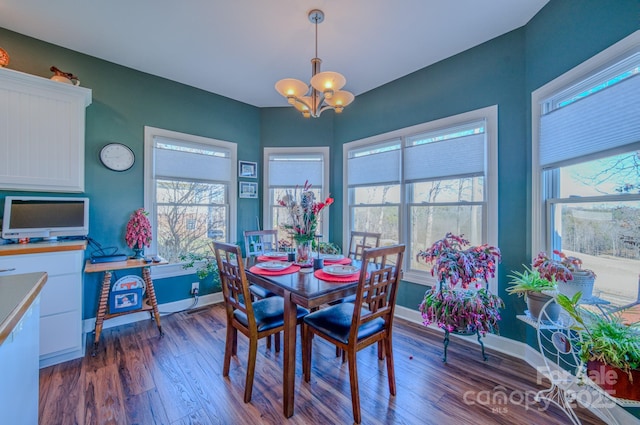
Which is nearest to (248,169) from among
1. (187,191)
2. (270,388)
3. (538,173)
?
(187,191)

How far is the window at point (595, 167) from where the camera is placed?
1526 mm

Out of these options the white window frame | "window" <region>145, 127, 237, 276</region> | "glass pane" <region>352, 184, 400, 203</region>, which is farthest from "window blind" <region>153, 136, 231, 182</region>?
the white window frame

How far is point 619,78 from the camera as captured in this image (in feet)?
5.19

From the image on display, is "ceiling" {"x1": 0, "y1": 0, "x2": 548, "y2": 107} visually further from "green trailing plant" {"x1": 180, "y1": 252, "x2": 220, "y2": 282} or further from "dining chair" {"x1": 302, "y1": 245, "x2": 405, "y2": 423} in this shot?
"green trailing plant" {"x1": 180, "y1": 252, "x2": 220, "y2": 282}

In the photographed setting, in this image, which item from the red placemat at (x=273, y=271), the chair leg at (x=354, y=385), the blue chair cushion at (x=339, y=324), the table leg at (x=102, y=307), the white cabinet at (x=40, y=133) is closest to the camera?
the chair leg at (x=354, y=385)

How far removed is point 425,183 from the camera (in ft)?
9.96

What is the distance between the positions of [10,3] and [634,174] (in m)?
4.66

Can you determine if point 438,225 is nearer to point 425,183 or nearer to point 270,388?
point 425,183

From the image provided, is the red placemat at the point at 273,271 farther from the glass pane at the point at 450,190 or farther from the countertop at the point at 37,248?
the glass pane at the point at 450,190

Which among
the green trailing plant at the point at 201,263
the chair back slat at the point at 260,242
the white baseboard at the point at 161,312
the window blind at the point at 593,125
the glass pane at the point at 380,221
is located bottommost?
the white baseboard at the point at 161,312

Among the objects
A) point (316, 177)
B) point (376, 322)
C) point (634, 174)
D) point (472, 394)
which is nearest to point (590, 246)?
point (634, 174)

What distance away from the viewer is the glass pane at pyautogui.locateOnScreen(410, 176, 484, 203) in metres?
2.64

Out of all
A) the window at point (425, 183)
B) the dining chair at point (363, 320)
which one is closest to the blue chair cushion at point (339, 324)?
the dining chair at point (363, 320)

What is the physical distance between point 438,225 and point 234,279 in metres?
2.28
